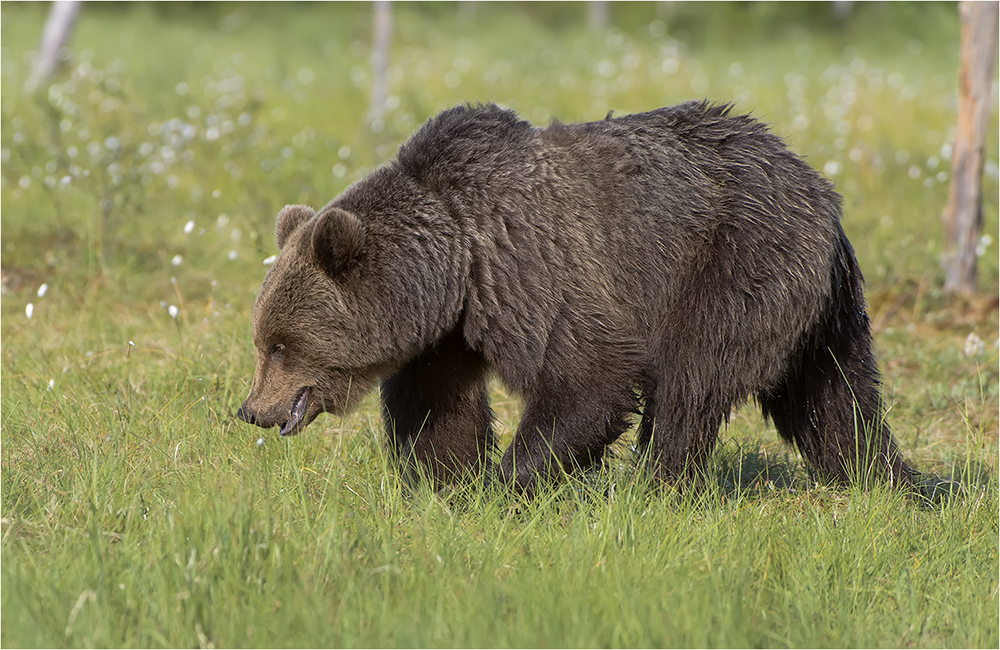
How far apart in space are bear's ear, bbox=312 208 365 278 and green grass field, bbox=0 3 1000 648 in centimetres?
78

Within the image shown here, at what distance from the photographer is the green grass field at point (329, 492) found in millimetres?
2887

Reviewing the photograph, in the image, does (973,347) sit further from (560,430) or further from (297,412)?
(297,412)

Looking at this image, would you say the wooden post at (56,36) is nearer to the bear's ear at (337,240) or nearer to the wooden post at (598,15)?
the bear's ear at (337,240)

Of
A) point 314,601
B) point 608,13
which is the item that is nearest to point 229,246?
point 314,601

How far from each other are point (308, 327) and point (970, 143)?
5.62 meters

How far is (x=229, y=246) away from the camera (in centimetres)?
827

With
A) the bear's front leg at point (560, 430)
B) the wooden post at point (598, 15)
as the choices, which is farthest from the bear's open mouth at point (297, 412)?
the wooden post at point (598, 15)

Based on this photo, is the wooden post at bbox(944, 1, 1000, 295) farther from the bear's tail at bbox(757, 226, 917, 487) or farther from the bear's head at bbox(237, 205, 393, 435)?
the bear's head at bbox(237, 205, 393, 435)

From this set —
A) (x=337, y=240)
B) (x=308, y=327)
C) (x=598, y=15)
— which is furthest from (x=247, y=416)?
(x=598, y=15)

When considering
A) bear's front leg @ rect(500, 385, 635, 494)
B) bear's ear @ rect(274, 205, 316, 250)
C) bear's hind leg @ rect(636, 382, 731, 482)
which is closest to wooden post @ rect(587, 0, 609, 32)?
bear's ear @ rect(274, 205, 316, 250)

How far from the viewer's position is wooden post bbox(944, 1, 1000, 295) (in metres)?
7.33

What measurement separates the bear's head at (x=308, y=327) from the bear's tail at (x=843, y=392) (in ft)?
5.85

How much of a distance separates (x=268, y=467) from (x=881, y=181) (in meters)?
8.70

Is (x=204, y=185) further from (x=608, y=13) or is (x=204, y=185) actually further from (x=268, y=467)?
(x=608, y=13)
